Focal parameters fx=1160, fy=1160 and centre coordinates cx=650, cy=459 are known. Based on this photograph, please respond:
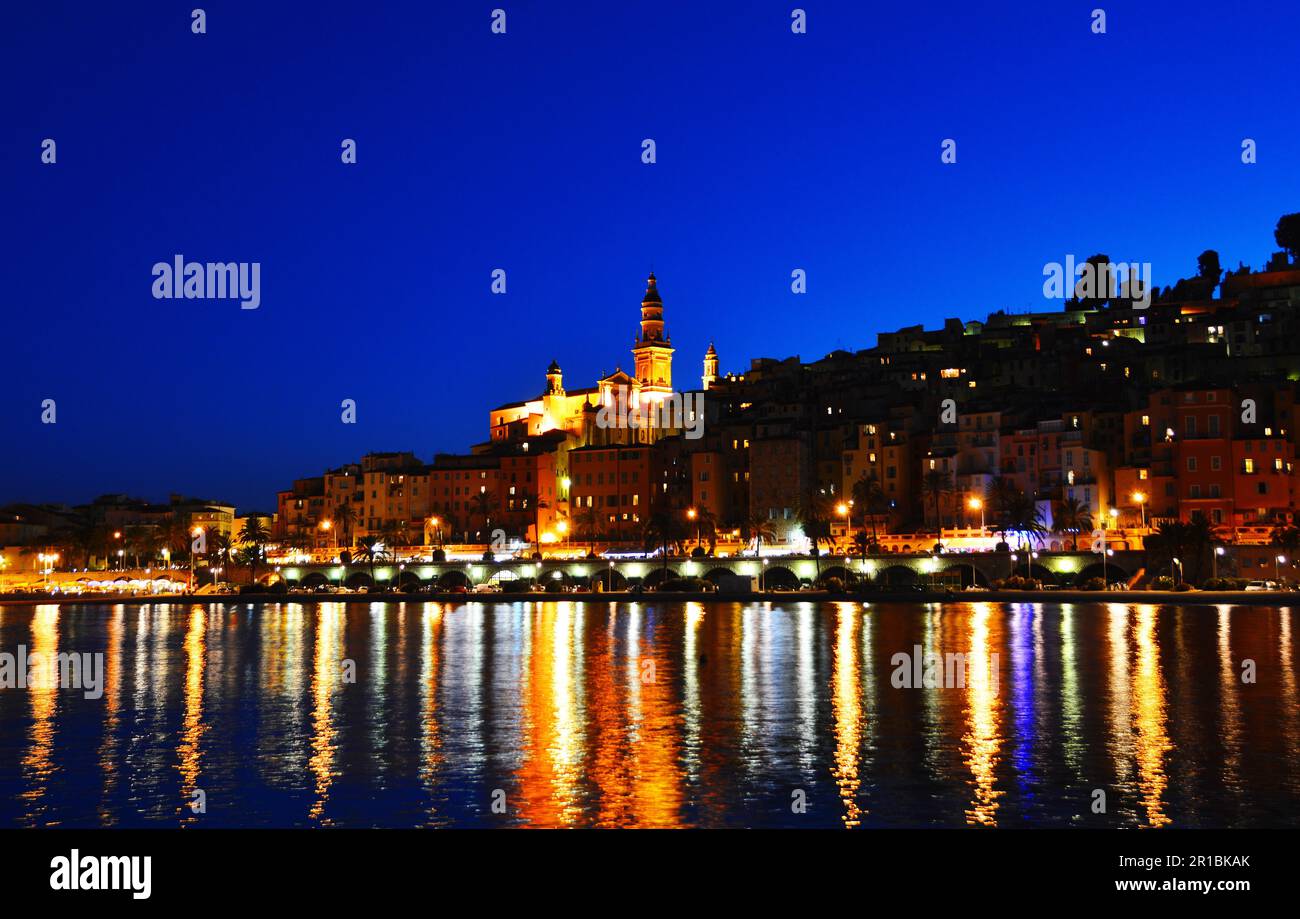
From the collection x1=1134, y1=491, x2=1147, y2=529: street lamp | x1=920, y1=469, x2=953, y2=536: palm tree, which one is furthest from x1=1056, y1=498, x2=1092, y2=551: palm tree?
x1=920, y1=469, x2=953, y2=536: palm tree

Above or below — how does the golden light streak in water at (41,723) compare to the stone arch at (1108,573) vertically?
below

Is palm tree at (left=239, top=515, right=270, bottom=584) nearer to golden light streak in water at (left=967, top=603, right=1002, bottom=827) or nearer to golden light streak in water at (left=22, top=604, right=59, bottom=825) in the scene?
golden light streak in water at (left=22, top=604, right=59, bottom=825)

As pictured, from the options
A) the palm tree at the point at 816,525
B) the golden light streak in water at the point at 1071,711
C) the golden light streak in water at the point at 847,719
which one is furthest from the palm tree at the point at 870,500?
the golden light streak in water at the point at 1071,711

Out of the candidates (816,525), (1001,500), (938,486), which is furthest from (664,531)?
(1001,500)

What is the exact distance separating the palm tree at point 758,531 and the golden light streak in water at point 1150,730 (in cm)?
6282

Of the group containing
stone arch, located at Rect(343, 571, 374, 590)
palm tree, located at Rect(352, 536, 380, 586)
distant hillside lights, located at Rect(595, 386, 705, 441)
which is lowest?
stone arch, located at Rect(343, 571, 374, 590)

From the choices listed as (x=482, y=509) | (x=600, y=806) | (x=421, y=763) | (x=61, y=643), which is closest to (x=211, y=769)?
(x=421, y=763)

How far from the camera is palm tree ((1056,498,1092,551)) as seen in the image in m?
102

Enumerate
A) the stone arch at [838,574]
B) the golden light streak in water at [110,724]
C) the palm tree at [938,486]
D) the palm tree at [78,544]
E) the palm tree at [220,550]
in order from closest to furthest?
the golden light streak in water at [110,724] → the stone arch at [838,574] → the palm tree at [938,486] → the palm tree at [220,550] → the palm tree at [78,544]

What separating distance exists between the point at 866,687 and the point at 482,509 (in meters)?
107

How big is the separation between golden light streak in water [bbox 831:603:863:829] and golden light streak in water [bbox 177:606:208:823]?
12454 millimetres

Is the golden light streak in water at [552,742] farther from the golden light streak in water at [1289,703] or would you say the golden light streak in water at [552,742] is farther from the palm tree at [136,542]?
the palm tree at [136,542]

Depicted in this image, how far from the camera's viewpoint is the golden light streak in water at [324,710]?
2445cm
